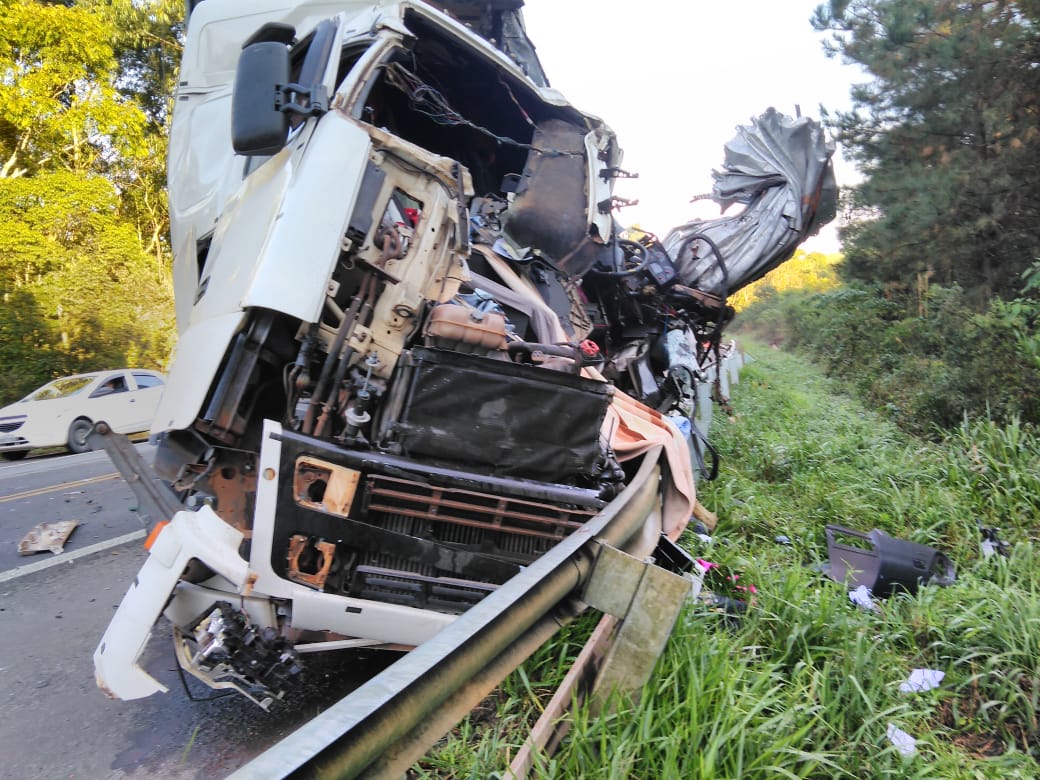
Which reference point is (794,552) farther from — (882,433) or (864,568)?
(882,433)

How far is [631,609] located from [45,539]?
4376mm

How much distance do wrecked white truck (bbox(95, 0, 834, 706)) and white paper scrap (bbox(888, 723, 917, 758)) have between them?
1058mm

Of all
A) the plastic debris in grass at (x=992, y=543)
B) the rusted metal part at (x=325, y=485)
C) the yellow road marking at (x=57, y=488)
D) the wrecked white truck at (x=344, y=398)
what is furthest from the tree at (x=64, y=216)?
the plastic debris in grass at (x=992, y=543)

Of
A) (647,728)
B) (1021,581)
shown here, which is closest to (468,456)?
(647,728)

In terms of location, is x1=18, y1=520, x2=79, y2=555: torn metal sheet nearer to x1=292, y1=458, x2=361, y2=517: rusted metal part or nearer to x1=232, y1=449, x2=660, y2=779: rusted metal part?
x1=292, y1=458, x2=361, y2=517: rusted metal part

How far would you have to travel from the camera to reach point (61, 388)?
10117 millimetres

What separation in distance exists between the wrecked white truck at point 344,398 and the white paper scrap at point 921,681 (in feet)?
3.39

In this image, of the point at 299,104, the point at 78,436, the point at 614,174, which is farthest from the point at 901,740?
the point at 78,436

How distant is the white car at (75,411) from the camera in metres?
9.40

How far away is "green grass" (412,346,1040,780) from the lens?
1916 millimetres

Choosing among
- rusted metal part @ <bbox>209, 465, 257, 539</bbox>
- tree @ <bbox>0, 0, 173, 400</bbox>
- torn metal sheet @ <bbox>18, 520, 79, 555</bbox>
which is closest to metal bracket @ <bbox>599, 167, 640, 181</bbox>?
rusted metal part @ <bbox>209, 465, 257, 539</bbox>

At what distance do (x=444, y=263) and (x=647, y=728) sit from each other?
1984mm

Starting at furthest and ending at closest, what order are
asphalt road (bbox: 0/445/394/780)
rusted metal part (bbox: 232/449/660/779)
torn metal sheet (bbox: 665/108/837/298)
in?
torn metal sheet (bbox: 665/108/837/298) → asphalt road (bbox: 0/445/394/780) → rusted metal part (bbox: 232/449/660/779)

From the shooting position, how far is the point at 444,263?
296cm
